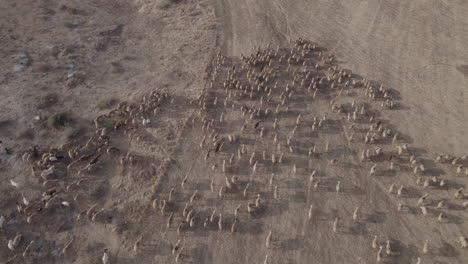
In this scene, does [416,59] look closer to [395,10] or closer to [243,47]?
[395,10]

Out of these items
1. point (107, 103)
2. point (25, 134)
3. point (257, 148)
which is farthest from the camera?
point (107, 103)

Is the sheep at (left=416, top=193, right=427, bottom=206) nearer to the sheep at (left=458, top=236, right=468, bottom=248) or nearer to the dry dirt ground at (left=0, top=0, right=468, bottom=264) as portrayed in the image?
the dry dirt ground at (left=0, top=0, right=468, bottom=264)

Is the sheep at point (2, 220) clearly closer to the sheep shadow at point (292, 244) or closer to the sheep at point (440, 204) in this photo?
the sheep shadow at point (292, 244)

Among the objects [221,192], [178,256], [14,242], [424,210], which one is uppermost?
[424,210]

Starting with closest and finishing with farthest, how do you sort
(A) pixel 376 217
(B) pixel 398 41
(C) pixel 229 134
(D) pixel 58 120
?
1. (A) pixel 376 217
2. (D) pixel 58 120
3. (C) pixel 229 134
4. (B) pixel 398 41

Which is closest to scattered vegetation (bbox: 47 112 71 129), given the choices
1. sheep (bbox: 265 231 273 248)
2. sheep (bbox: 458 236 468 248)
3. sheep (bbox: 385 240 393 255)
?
sheep (bbox: 265 231 273 248)

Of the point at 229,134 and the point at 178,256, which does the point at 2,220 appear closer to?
the point at 178,256

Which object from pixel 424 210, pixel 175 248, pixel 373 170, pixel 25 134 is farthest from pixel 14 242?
pixel 424 210
